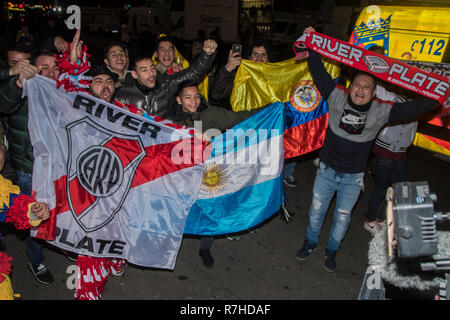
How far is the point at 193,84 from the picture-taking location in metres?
3.55

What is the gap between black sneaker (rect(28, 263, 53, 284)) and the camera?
3.46 m

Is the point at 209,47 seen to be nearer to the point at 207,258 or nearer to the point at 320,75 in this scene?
the point at 320,75

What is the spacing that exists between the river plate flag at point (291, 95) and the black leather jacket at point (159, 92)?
0.88 metres

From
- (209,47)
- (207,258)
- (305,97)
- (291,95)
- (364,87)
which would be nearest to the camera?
(364,87)

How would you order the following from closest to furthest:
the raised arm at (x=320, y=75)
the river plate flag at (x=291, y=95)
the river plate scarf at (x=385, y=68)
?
the river plate scarf at (x=385, y=68), the raised arm at (x=320, y=75), the river plate flag at (x=291, y=95)

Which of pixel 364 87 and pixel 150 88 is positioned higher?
pixel 364 87

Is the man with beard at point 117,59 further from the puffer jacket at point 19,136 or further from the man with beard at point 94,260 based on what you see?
the puffer jacket at point 19,136

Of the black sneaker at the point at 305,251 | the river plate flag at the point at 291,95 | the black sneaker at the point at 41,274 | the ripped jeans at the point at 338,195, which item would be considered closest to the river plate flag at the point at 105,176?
the black sneaker at the point at 41,274

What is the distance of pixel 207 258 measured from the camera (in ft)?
12.6

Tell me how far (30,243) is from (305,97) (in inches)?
143

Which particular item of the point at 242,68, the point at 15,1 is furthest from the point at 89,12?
the point at 242,68

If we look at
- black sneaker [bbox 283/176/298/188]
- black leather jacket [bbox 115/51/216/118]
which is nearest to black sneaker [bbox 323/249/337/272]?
black sneaker [bbox 283/176/298/188]

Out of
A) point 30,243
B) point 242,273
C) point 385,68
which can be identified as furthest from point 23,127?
point 385,68

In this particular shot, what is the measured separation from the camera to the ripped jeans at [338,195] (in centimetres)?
342
